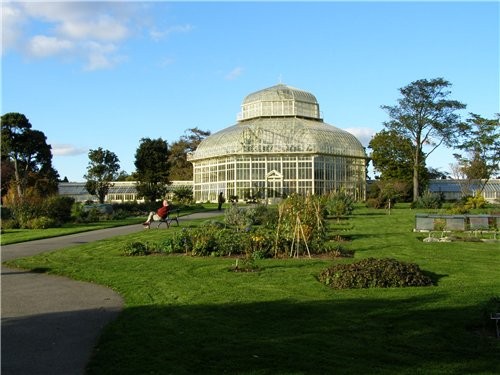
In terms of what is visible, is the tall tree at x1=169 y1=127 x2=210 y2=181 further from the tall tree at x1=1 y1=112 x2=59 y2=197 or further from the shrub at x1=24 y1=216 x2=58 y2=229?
the shrub at x1=24 y1=216 x2=58 y2=229

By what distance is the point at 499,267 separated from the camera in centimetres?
1232

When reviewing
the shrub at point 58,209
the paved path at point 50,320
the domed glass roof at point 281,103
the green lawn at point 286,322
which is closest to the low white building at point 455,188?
the domed glass roof at point 281,103

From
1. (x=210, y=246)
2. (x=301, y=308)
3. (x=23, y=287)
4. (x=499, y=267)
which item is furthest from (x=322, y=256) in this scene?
(x=23, y=287)

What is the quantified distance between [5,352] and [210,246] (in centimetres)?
870

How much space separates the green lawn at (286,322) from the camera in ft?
18.8

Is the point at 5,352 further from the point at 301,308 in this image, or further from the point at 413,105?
the point at 413,105

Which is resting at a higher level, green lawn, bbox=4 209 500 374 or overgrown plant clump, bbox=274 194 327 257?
overgrown plant clump, bbox=274 194 327 257

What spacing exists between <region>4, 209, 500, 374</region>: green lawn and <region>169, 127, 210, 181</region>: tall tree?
68693mm

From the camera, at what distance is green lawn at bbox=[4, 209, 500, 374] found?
5738 mm

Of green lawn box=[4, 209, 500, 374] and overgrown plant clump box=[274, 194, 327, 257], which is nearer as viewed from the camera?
green lawn box=[4, 209, 500, 374]

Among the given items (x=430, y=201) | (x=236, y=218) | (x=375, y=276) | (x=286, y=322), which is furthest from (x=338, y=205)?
(x=286, y=322)

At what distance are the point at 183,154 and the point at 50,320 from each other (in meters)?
79.5

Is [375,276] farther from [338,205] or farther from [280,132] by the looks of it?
[280,132]

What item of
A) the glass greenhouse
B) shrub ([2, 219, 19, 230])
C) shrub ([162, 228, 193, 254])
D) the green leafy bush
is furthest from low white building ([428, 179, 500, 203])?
the green leafy bush
